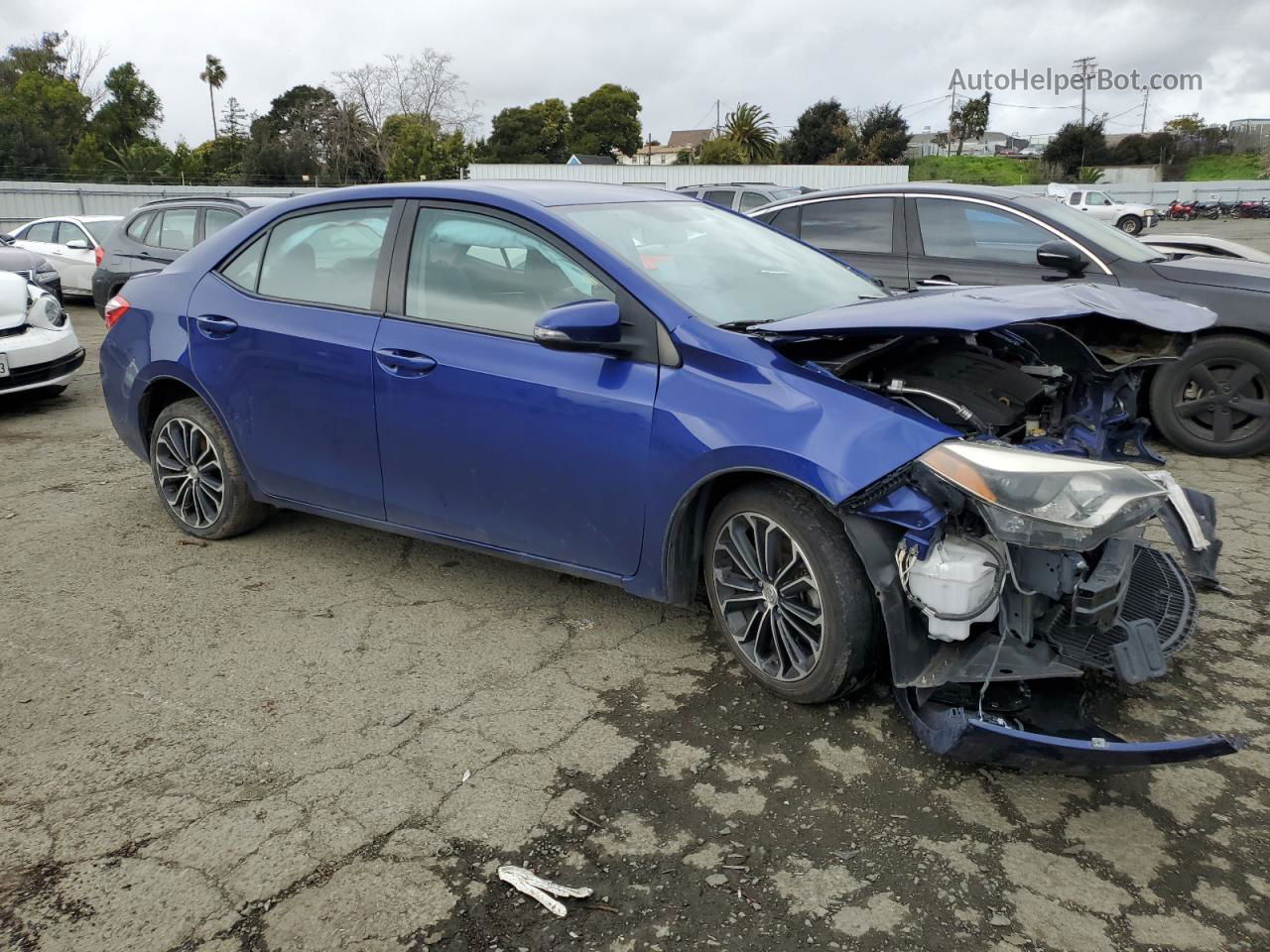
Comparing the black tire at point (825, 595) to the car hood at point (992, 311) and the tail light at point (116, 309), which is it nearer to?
the car hood at point (992, 311)

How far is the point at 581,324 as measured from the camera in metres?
3.23

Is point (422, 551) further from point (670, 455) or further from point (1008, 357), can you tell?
point (1008, 357)

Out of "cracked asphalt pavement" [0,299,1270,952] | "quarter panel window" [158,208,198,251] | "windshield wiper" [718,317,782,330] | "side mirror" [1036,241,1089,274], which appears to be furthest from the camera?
"quarter panel window" [158,208,198,251]

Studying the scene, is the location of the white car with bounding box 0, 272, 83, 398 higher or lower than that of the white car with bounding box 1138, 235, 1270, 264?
lower

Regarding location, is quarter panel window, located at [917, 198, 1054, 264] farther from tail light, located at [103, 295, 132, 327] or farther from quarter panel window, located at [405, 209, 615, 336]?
tail light, located at [103, 295, 132, 327]

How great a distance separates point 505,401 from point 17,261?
10.9 m

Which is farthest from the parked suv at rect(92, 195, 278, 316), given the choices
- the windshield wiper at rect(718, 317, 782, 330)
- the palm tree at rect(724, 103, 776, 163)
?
the palm tree at rect(724, 103, 776, 163)

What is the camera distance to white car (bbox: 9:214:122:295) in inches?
580

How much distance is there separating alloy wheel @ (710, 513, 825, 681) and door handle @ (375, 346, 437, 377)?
1.32m

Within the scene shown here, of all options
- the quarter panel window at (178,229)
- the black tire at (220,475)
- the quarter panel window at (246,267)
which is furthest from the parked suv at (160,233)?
the quarter panel window at (246,267)

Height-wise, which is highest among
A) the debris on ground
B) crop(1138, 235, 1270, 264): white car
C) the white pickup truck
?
the white pickup truck

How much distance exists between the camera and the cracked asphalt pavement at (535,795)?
7.70 ft

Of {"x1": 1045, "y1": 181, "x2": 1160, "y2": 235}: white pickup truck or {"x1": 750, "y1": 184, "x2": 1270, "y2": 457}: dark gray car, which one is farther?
{"x1": 1045, "y1": 181, "x2": 1160, "y2": 235}: white pickup truck

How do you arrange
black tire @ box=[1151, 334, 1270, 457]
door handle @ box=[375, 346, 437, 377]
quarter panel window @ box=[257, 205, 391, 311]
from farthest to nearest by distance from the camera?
1. black tire @ box=[1151, 334, 1270, 457]
2. quarter panel window @ box=[257, 205, 391, 311]
3. door handle @ box=[375, 346, 437, 377]
